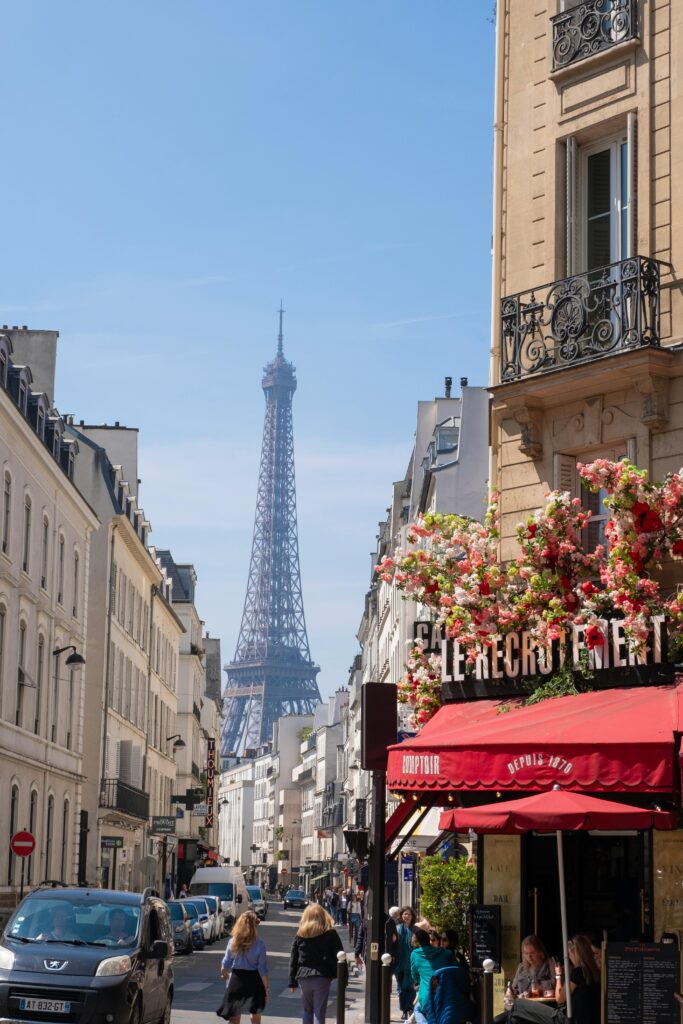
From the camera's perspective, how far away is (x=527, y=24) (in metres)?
19.0

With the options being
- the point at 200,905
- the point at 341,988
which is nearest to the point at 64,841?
the point at 200,905

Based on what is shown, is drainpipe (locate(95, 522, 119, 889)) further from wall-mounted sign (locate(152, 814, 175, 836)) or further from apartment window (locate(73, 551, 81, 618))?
wall-mounted sign (locate(152, 814, 175, 836))

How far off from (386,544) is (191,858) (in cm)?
2795

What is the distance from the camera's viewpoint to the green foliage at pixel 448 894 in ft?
74.8

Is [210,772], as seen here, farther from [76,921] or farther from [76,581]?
[76,921]

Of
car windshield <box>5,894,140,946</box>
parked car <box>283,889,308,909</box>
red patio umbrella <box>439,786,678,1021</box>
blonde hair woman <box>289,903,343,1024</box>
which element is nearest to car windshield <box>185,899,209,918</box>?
car windshield <box>5,894,140,946</box>

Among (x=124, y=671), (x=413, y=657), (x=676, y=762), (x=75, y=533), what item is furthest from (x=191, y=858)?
(x=676, y=762)

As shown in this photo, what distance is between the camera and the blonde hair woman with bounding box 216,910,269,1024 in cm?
1664

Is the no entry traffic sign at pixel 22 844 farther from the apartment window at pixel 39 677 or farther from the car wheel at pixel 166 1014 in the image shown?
the car wheel at pixel 166 1014

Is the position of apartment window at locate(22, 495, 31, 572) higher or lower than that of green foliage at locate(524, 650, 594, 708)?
higher

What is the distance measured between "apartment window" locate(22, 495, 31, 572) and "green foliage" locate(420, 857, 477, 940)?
19.6 m

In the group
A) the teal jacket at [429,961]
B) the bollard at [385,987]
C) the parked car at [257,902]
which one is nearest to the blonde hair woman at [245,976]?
the teal jacket at [429,961]

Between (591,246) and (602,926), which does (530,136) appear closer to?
(591,246)

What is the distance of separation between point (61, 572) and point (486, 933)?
30.3 metres
